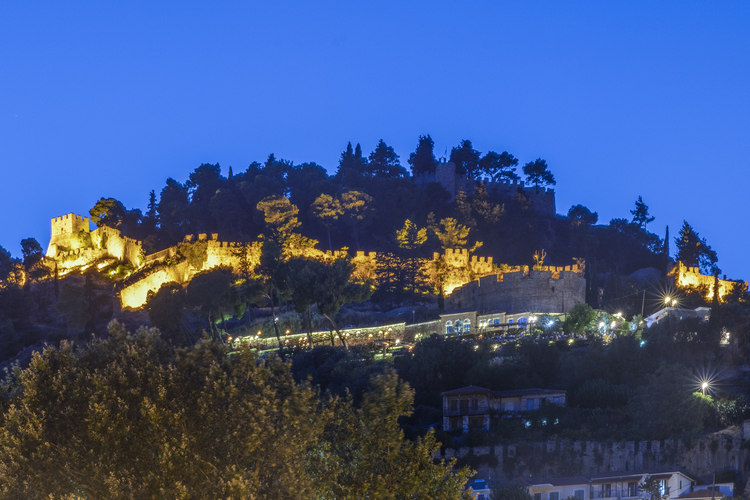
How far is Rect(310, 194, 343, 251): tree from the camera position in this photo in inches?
2414

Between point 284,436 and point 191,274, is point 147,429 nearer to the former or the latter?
point 284,436

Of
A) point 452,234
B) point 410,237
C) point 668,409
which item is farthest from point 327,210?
point 668,409

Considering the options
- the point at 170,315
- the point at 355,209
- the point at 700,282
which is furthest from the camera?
the point at 355,209

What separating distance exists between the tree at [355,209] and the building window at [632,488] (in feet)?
122

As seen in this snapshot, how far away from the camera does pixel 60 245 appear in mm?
61844

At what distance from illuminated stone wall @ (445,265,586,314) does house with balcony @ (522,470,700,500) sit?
64.4 feet

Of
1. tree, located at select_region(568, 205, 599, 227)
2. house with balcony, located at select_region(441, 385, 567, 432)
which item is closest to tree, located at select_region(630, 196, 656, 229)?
tree, located at select_region(568, 205, 599, 227)

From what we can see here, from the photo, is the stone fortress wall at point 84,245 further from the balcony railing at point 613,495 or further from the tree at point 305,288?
the balcony railing at point 613,495

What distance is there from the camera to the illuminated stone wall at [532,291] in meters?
47.4

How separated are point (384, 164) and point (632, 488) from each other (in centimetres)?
5326

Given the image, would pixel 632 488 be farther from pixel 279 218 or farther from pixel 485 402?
pixel 279 218

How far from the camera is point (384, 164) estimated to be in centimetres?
7756

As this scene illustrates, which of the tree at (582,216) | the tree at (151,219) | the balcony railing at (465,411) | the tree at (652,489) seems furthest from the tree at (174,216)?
the tree at (652,489)

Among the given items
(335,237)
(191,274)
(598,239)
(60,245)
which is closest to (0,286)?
(60,245)
